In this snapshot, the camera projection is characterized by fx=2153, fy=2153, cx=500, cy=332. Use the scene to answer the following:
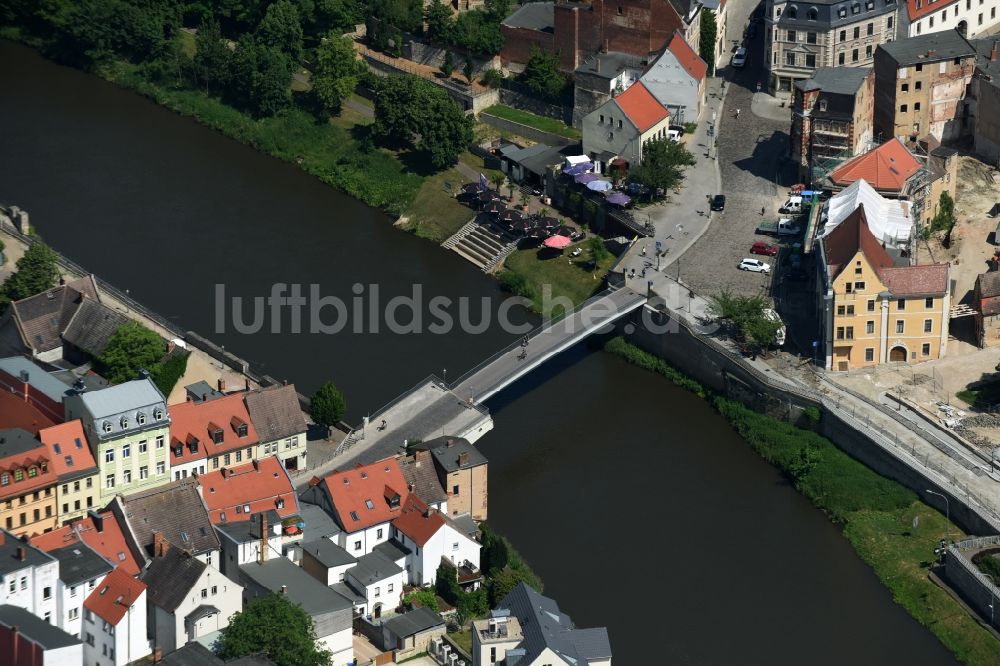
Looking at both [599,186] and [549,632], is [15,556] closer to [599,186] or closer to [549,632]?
[549,632]

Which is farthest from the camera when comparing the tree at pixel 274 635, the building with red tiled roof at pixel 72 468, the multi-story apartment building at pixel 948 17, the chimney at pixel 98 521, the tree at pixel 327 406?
the multi-story apartment building at pixel 948 17

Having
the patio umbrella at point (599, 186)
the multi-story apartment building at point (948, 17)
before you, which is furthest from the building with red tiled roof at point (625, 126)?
the multi-story apartment building at point (948, 17)

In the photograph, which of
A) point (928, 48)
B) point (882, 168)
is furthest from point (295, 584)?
point (928, 48)

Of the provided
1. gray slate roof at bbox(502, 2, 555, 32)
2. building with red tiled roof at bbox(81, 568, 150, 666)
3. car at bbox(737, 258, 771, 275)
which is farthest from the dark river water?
building with red tiled roof at bbox(81, 568, 150, 666)

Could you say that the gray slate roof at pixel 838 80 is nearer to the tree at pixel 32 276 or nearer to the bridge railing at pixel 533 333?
the bridge railing at pixel 533 333

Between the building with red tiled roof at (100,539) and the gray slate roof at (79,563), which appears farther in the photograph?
the building with red tiled roof at (100,539)

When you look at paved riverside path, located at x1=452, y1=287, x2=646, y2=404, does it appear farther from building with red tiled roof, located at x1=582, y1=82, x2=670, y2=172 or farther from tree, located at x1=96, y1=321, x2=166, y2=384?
tree, located at x1=96, y1=321, x2=166, y2=384
